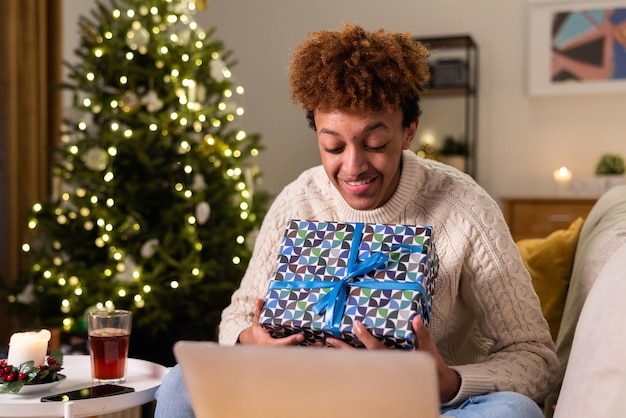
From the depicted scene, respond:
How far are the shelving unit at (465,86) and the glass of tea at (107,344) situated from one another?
13.5ft

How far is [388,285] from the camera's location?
1.33 metres

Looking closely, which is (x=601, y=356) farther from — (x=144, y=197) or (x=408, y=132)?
(x=144, y=197)

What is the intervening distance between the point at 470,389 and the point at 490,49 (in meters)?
4.65

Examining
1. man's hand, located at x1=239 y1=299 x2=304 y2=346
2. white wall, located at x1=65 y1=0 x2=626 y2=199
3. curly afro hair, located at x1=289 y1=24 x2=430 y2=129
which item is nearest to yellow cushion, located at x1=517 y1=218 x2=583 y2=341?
curly afro hair, located at x1=289 y1=24 x2=430 y2=129

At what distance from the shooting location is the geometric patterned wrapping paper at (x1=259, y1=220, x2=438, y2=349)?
4.29 feet

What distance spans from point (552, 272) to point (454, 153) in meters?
3.30

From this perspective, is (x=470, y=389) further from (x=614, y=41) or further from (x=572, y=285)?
(x=614, y=41)

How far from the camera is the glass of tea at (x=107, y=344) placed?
1.71 meters

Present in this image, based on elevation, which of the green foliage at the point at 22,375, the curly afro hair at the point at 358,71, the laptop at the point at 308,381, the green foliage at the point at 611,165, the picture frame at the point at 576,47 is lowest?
the green foliage at the point at 22,375

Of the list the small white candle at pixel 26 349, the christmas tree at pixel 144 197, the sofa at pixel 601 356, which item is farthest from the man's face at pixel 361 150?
the christmas tree at pixel 144 197

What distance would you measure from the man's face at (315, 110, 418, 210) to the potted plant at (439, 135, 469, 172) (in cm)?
390

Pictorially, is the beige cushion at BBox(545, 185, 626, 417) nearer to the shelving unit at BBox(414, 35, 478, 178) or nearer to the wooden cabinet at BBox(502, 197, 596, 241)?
the wooden cabinet at BBox(502, 197, 596, 241)

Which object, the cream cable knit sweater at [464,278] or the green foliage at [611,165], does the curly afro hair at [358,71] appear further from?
the green foliage at [611,165]

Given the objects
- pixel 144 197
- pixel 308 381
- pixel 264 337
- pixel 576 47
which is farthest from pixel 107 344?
pixel 576 47
